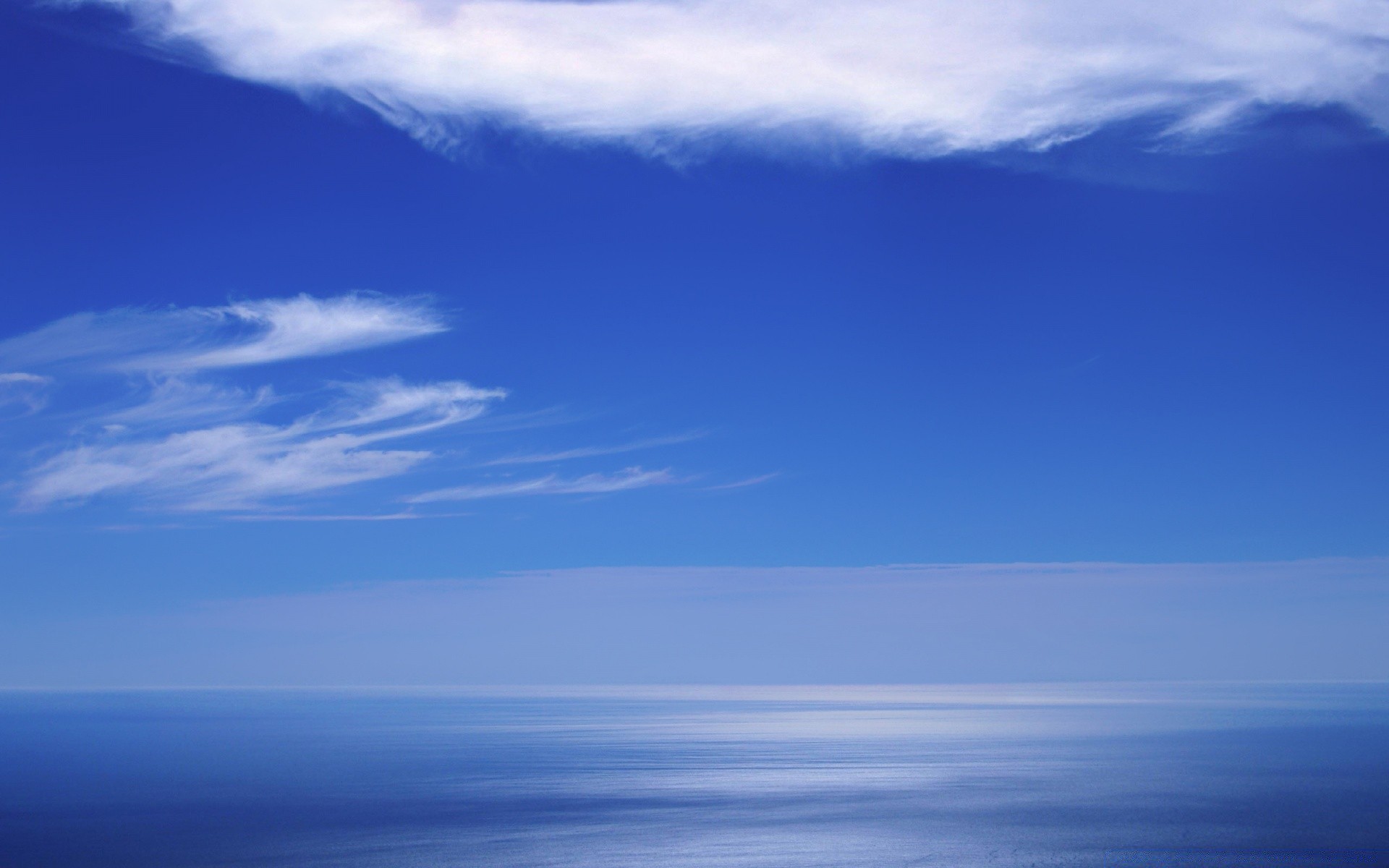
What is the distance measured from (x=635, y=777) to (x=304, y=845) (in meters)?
42.9

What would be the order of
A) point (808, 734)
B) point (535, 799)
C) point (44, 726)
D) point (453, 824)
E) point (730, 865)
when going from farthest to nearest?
point (44, 726)
point (808, 734)
point (535, 799)
point (453, 824)
point (730, 865)

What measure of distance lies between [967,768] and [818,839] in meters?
47.3

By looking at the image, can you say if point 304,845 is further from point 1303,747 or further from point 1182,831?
point 1303,747

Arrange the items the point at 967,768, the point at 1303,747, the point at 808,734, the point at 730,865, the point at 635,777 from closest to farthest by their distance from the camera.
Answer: the point at 730,865 < the point at 635,777 < the point at 967,768 < the point at 1303,747 < the point at 808,734

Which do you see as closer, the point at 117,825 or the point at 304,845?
the point at 304,845

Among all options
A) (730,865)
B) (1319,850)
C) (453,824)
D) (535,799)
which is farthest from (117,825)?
(1319,850)

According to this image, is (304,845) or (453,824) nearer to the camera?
(304,845)

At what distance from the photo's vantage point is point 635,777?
3730 inches

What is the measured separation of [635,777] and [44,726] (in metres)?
142

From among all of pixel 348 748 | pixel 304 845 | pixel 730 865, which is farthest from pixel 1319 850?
pixel 348 748

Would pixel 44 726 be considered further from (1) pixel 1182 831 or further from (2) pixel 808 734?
(1) pixel 1182 831

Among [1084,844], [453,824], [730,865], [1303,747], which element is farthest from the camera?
[1303,747]

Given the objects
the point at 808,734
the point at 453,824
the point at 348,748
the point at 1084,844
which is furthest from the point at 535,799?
the point at 808,734

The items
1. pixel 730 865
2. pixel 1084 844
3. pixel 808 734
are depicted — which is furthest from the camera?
pixel 808 734
